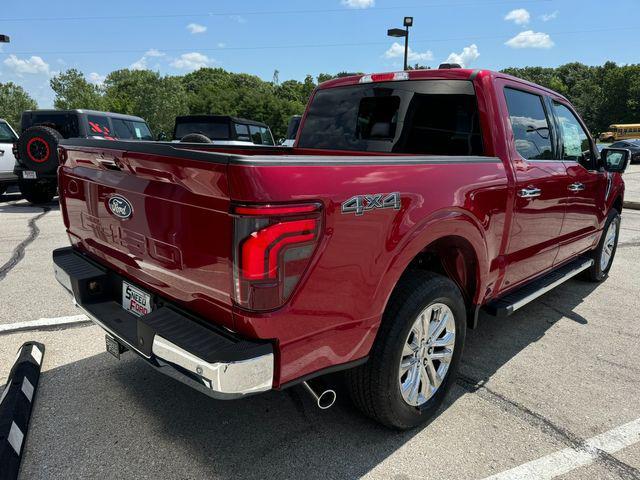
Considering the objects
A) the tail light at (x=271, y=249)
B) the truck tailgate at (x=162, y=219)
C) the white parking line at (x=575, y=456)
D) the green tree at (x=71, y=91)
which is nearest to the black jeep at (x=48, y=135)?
the truck tailgate at (x=162, y=219)

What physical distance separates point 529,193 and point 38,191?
33.1 feet

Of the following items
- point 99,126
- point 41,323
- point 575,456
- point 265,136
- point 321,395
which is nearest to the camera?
point 321,395

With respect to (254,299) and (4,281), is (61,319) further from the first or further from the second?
(254,299)

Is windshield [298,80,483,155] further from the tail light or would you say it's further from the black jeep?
the black jeep

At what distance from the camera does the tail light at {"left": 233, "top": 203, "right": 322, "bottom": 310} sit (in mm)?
1644

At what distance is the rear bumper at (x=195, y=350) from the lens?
169 centimetres

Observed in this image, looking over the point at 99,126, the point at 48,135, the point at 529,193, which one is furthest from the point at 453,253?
the point at 99,126

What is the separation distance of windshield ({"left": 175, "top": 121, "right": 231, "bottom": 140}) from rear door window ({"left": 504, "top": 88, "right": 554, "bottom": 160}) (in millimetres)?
9793

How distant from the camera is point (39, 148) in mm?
8578

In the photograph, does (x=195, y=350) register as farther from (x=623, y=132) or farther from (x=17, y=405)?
(x=623, y=132)

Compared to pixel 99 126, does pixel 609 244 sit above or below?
below

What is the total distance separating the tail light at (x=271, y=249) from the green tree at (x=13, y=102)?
2556 inches

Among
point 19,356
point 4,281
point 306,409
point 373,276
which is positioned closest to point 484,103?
point 373,276

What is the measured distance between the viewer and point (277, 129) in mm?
72500
